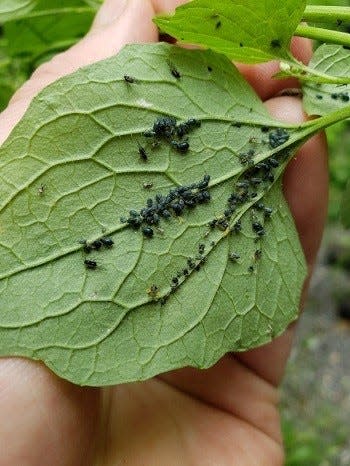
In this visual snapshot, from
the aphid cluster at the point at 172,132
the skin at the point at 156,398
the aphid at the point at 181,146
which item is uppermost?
the aphid cluster at the point at 172,132

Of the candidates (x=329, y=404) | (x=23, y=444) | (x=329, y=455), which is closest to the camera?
(x=23, y=444)

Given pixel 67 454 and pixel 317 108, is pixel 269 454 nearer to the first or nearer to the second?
pixel 67 454

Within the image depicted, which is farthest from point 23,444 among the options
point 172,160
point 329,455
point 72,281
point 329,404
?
point 329,404

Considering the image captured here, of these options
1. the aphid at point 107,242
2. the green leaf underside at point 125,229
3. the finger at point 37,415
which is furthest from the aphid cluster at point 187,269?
the finger at point 37,415

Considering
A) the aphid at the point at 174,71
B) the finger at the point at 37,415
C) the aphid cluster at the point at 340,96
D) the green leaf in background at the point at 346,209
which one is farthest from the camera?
the green leaf in background at the point at 346,209

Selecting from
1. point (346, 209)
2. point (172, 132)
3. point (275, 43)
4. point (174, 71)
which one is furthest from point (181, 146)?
point (346, 209)

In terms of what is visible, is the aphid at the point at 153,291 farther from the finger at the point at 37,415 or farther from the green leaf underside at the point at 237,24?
the green leaf underside at the point at 237,24

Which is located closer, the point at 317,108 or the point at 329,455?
the point at 317,108
